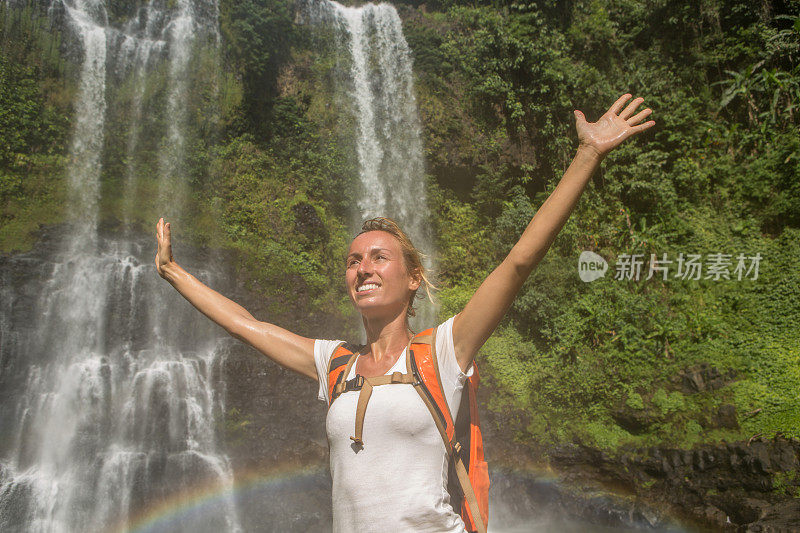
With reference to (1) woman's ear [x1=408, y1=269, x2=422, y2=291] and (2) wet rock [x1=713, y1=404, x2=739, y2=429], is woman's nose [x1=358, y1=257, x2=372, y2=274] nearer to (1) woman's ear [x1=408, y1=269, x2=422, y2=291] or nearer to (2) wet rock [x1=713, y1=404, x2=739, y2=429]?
(1) woman's ear [x1=408, y1=269, x2=422, y2=291]

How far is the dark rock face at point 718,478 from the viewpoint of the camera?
25.5 feet

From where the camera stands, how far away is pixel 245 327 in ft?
6.54

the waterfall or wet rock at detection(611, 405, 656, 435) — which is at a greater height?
the waterfall

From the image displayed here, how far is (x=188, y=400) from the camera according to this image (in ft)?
34.9

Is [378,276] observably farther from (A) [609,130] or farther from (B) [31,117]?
(B) [31,117]

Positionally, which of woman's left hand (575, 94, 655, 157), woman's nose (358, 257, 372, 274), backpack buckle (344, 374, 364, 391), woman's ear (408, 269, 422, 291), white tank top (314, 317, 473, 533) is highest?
woman's left hand (575, 94, 655, 157)

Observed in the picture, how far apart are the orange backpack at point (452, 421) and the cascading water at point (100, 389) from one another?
9.47 metres

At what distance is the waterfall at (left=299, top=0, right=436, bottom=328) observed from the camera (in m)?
15.2

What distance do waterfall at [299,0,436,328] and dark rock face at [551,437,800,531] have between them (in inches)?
277

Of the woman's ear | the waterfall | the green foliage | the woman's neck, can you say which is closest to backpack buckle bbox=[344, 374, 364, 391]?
the woman's neck

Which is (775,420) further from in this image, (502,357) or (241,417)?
(241,417)

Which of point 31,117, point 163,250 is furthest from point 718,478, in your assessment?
point 31,117

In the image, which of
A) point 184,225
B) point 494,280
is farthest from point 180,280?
point 184,225

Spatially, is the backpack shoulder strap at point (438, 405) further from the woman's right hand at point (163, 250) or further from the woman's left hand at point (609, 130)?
the woman's right hand at point (163, 250)
